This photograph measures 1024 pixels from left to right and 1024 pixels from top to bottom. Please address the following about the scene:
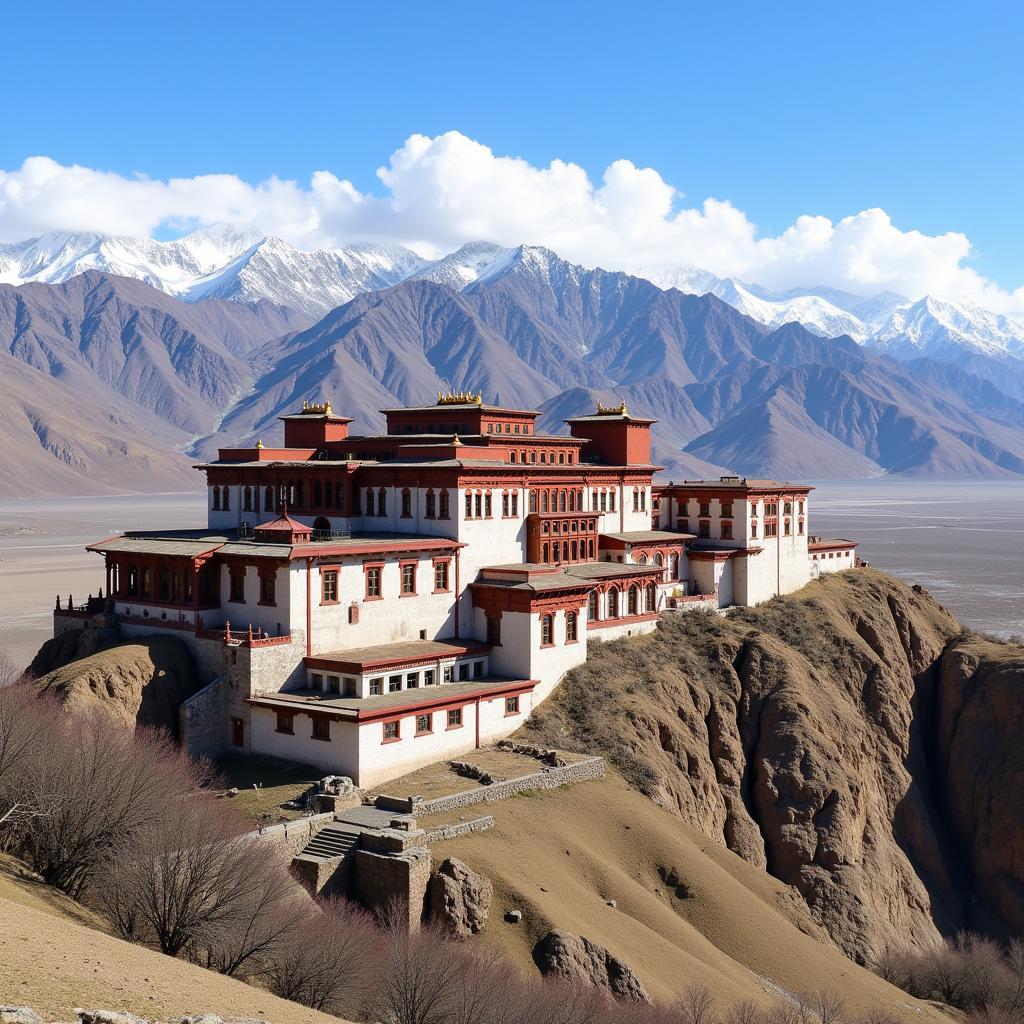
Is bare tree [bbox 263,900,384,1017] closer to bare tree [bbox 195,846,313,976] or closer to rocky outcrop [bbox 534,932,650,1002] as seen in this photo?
bare tree [bbox 195,846,313,976]

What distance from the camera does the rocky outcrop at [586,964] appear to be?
137 feet

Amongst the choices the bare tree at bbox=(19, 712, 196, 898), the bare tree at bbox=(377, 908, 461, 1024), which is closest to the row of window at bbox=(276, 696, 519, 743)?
the bare tree at bbox=(19, 712, 196, 898)

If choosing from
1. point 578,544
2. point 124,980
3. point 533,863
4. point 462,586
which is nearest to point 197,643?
point 462,586

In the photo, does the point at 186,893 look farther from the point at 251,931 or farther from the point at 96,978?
the point at 96,978

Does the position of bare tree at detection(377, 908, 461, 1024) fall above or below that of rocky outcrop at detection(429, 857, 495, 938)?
above

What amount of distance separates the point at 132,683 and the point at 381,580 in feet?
42.4

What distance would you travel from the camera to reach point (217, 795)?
49125 mm

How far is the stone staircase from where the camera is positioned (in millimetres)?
45125

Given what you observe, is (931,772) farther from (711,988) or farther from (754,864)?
(711,988)

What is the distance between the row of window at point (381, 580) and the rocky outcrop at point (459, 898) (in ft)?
56.7

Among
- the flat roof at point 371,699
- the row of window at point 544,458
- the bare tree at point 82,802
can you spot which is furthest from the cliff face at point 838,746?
the bare tree at point 82,802

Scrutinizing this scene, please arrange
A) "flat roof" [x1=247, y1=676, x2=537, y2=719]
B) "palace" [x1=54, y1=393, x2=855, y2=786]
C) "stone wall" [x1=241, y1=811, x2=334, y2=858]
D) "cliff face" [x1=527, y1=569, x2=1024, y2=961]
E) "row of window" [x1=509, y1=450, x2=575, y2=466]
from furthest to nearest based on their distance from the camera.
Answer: "row of window" [x1=509, y1=450, x2=575, y2=466] < "cliff face" [x1=527, y1=569, x2=1024, y2=961] < "palace" [x1=54, y1=393, x2=855, y2=786] < "flat roof" [x1=247, y1=676, x2=537, y2=719] < "stone wall" [x1=241, y1=811, x2=334, y2=858]

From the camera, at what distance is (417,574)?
63344 millimetres

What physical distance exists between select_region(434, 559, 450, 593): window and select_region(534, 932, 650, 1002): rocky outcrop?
24514mm
